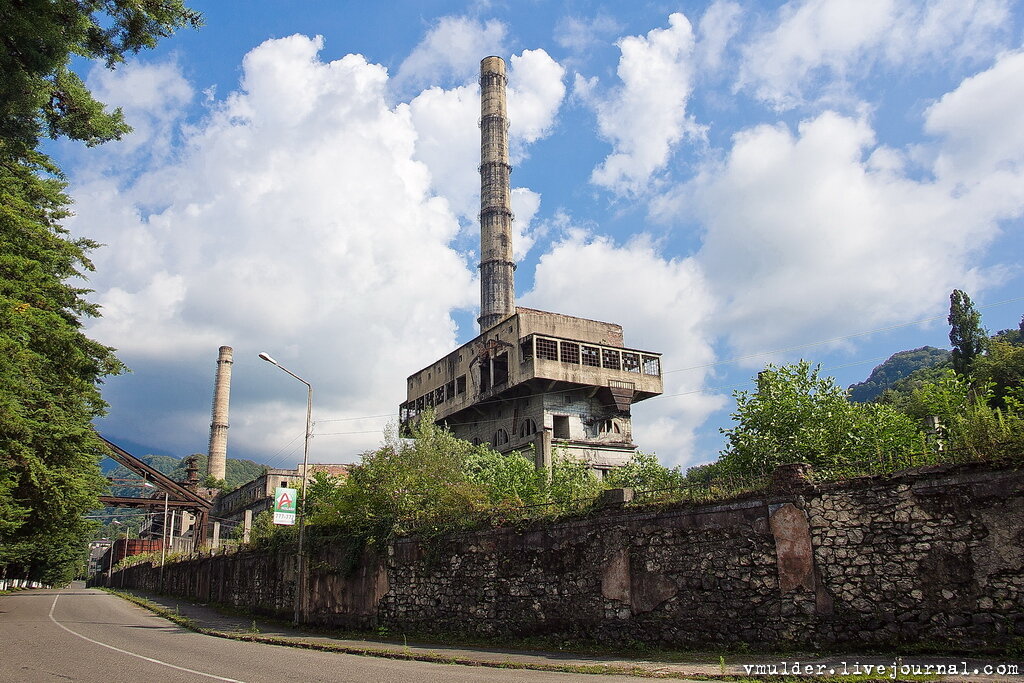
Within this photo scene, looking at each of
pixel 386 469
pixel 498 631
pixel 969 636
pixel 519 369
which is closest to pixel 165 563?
pixel 519 369

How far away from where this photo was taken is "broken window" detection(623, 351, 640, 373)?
54312 mm

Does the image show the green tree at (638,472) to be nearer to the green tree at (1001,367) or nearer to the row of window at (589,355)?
the row of window at (589,355)

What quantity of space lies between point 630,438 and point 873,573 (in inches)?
1668

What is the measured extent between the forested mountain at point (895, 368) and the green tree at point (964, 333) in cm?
11518

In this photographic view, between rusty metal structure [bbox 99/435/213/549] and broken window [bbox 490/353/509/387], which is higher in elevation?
broken window [bbox 490/353/509/387]

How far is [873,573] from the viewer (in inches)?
462

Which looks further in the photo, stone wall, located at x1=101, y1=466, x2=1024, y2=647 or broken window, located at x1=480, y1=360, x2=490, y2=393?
broken window, located at x1=480, y1=360, x2=490, y2=393

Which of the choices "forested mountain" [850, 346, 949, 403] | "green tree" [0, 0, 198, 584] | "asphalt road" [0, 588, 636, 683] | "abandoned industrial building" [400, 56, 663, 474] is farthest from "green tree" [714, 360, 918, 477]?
"forested mountain" [850, 346, 949, 403]

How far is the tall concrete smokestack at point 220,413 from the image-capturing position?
78.4 m

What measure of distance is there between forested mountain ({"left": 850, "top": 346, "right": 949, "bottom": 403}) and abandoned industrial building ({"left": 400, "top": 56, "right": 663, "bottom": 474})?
139596 millimetres

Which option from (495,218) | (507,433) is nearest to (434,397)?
(507,433)

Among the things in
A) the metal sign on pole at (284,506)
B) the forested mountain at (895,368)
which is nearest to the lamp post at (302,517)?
the metal sign on pole at (284,506)

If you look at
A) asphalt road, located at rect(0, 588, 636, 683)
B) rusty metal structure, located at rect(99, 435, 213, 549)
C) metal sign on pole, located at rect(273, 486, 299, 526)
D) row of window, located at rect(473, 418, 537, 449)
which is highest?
row of window, located at rect(473, 418, 537, 449)

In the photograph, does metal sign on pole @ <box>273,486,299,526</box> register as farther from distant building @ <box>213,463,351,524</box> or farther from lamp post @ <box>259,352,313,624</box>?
distant building @ <box>213,463,351,524</box>
